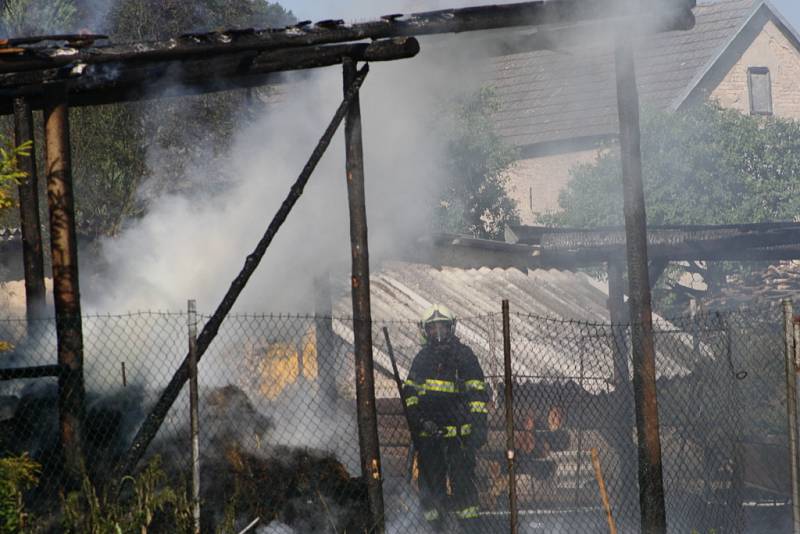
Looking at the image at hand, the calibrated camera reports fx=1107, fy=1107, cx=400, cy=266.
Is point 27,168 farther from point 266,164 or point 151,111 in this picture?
point 151,111

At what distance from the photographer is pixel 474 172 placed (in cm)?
2662

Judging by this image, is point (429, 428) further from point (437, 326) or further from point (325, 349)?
point (325, 349)

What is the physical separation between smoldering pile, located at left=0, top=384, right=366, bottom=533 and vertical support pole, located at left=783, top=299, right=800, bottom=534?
3.00m

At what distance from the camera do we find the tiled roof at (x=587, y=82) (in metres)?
31.4

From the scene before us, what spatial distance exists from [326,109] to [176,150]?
1022 cm

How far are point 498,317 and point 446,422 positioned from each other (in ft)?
16.9

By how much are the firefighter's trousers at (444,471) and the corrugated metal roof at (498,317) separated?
2.09 metres

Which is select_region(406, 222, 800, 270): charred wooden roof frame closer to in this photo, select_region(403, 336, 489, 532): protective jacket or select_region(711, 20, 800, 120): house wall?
select_region(403, 336, 489, 532): protective jacket

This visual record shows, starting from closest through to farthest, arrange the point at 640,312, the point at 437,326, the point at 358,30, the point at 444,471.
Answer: the point at 358,30 < the point at 640,312 < the point at 444,471 < the point at 437,326

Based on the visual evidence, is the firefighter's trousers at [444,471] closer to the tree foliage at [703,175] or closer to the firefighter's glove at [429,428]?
the firefighter's glove at [429,428]

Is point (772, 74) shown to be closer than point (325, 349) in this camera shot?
No

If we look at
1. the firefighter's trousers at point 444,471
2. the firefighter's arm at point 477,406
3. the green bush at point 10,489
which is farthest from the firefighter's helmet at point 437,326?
the green bush at point 10,489

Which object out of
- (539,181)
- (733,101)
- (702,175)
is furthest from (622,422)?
(733,101)

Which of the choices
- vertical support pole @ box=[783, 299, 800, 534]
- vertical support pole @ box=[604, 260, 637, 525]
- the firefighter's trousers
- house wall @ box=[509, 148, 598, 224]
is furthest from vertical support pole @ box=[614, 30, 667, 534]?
house wall @ box=[509, 148, 598, 224]
